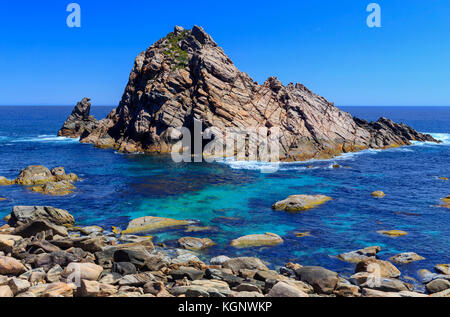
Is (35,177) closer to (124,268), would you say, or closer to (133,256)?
(133,256)

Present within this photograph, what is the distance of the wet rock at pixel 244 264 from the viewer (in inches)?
1046

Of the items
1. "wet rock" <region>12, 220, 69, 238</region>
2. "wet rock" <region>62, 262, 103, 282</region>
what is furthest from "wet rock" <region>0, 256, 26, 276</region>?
"wet rock" <region>12, 220, 69, 238</region>

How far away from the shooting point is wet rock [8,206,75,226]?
34.5 m

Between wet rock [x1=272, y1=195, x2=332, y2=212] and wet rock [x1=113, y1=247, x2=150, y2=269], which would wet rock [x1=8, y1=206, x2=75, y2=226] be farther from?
wet rock [x1=272, y1=195, x2=332, y2=212]

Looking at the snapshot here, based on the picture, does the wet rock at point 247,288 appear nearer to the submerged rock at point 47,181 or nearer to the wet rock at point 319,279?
the wet rock at point 319,279

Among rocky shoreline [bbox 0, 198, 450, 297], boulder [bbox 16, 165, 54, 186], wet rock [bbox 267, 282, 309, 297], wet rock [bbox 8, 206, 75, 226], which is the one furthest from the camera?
boulder [bbox 16, 165, 54, 186]

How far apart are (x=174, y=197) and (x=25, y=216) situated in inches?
800

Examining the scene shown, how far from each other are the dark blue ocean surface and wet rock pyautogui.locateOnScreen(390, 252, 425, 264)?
641 mm

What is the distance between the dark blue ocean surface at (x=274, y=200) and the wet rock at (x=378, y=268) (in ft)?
4.56

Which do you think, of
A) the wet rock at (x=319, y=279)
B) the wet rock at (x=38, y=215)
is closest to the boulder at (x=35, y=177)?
the wet rock at (x=38, y=215)

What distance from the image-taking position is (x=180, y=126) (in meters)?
89.4

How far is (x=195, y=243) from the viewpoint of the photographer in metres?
32.6

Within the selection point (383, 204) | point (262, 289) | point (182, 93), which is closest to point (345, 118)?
point (182, 93)

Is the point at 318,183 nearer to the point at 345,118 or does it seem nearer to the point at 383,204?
the point at 383,204
